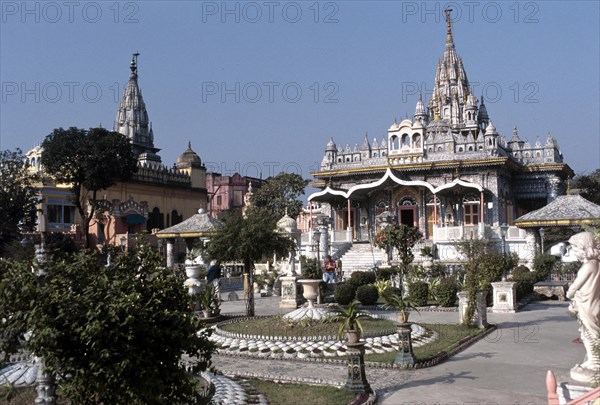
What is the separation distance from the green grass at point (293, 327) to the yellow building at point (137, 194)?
94.8ft

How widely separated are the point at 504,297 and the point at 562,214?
10289 millimetres

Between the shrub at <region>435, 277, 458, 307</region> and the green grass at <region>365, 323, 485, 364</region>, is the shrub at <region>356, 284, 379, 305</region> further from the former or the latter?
the green grass at <region>365, 323, 485, 364</region>

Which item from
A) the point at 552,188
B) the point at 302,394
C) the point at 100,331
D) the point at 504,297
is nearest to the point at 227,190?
the point at 552,188

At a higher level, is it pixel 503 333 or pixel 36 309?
pixel 36 309

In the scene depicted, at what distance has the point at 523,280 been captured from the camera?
79.9 feet

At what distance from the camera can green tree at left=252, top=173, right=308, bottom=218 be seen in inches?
2263

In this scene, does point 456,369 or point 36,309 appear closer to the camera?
point 36,309

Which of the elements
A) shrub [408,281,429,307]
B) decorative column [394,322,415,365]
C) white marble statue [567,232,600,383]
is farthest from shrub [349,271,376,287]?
white marble statue [567,232,600,383]

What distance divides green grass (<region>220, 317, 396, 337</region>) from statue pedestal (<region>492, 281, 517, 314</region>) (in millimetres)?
5845

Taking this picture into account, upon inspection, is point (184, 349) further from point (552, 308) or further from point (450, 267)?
point (450, 267)

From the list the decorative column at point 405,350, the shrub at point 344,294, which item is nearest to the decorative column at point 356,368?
the decorative column at point 405,350

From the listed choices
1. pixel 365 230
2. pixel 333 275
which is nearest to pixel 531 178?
pixel 365 230

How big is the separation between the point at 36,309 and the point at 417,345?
390 inches

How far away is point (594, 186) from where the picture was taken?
5031 centimetres
